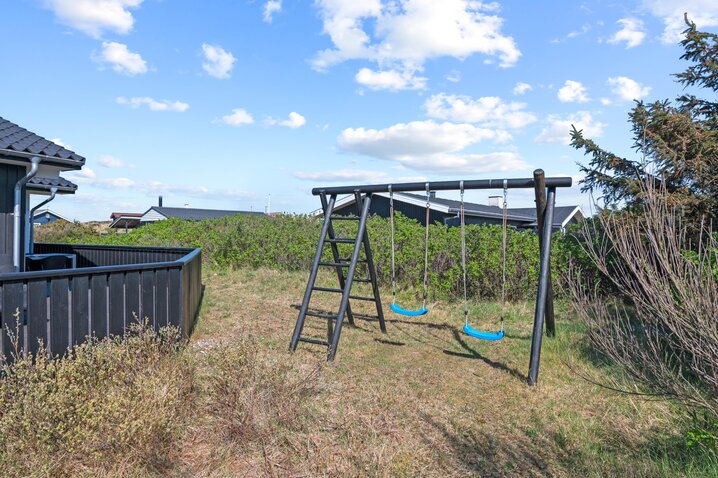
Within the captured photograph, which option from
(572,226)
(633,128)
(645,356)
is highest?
(633,128)

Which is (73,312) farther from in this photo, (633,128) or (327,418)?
(633,128)

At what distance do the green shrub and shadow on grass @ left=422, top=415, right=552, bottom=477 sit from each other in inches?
82.7

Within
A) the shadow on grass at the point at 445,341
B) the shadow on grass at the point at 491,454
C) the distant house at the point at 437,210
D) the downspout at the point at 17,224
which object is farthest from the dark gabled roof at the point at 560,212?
the downspout at the point at 17,224

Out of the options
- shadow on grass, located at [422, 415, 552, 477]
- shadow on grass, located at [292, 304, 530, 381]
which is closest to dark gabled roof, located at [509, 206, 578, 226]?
shadow on grass, located at [292, 304, 530, 381]

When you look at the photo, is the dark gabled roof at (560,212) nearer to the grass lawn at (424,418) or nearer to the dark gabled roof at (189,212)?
the grass lawn at (424,418)

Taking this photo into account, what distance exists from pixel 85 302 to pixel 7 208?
358 centimetres

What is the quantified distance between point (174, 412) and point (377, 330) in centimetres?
446

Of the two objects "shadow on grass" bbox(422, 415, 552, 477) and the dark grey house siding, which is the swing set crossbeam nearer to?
"shadow on grass" bbox(422, 415, 552, 477)

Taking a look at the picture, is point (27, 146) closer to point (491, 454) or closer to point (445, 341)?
point (445, 341)

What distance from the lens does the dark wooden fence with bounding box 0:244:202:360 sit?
381 centimetres

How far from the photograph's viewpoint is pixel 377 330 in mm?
7711

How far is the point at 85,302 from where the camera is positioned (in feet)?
14.7

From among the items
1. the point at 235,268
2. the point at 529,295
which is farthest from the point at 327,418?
the point at 235,268

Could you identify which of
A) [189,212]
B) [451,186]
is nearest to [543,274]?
[451,186]
